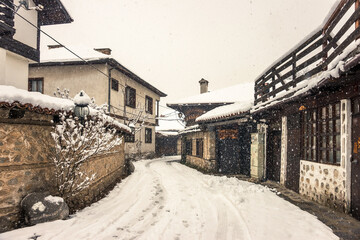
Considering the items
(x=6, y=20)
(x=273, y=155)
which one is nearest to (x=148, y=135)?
(x=273, y=155)

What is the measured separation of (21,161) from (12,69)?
552 cm

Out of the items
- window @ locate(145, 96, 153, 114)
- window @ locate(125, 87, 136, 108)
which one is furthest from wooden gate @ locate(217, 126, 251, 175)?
window @ locate(145, 96, 153, 114)

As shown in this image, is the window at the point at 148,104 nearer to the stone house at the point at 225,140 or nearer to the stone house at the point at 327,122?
the stone house at the point at 225,140

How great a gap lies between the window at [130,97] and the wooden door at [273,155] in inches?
462

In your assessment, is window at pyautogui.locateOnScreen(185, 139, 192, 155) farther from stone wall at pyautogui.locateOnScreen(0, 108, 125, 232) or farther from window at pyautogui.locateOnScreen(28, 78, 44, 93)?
stone wall at pyautogui.locateOnScreen(0, 108, 125, 232)

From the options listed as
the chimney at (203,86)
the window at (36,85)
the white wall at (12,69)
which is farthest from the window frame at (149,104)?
the white wall at (12,69)

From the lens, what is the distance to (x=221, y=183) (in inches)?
372

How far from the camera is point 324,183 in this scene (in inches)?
232

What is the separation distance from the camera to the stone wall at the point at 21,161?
440 centimetres

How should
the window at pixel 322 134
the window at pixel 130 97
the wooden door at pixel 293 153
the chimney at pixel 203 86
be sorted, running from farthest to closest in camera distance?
the chimney at pixel 203 86 → the window at pixel 130 97 → the wooden door at pixel 293 153 → the window at pixel 322 134

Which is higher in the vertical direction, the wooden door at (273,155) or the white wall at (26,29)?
the white wall at (26,29)

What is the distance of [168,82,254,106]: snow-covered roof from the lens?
17098 millimetres

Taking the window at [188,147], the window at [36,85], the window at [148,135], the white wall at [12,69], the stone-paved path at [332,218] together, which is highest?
the window at [36,85]

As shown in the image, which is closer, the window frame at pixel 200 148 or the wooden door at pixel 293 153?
the wooden door at pixel 293 153
